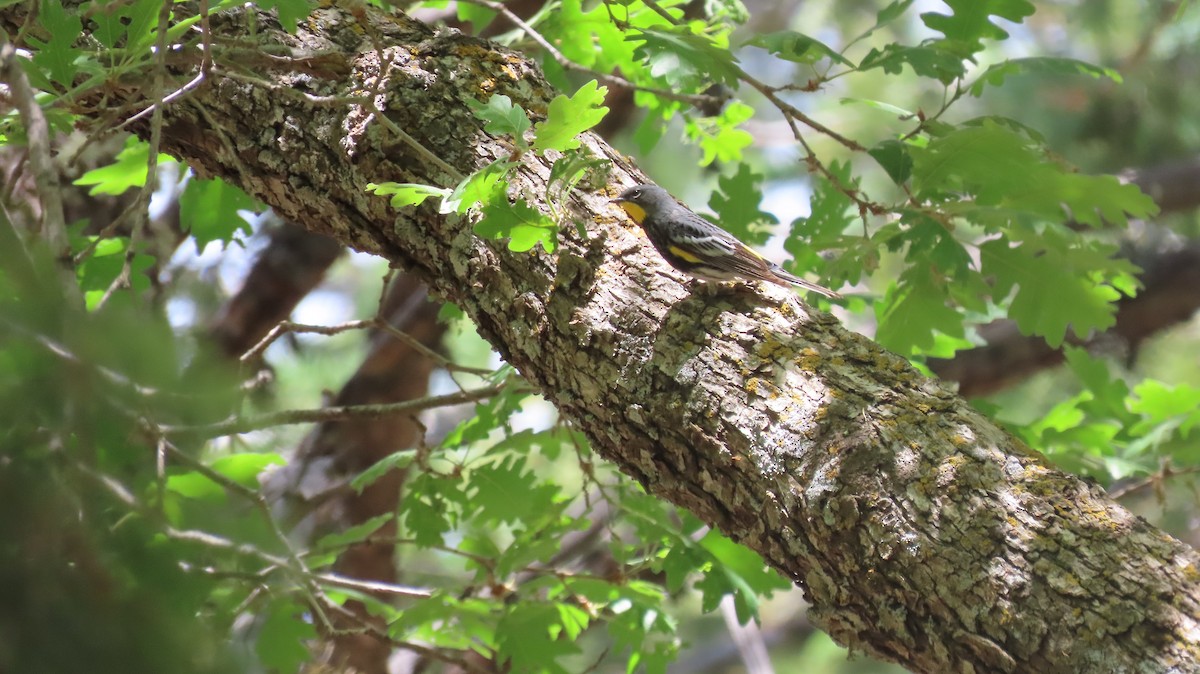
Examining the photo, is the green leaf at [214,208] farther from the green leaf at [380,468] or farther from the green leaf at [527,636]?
the green leaf at [527,636]

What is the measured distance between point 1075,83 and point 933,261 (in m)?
6.63

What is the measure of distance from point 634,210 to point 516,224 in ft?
2.08

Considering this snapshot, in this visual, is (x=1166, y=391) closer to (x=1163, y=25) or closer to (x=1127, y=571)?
(x=1127, y=571)

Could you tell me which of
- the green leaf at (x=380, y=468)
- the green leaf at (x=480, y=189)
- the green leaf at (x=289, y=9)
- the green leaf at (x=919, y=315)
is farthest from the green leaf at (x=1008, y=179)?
the green leaf at (x=380, y=468)

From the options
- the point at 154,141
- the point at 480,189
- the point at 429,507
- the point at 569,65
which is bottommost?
the point at 429,507

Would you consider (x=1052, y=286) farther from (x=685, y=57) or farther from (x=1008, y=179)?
(x=685, y=57)

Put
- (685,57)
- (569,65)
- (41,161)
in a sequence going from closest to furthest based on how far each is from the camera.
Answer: (41,161)
(685,57)
(569,65)

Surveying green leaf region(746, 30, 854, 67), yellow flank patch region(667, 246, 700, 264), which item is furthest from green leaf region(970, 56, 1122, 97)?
yellow flank patch region(667, 246, 700, 264)

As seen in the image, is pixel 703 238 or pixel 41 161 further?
pixel 703 238

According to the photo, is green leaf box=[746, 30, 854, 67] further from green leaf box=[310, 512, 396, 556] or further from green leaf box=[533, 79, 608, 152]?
green leaf box=[310, 512, 396, 556]

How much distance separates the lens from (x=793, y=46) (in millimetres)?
2543

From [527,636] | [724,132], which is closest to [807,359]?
[527,636]

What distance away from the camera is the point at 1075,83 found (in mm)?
7965

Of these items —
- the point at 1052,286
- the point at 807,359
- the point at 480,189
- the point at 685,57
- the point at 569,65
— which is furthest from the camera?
the point at 569,65
